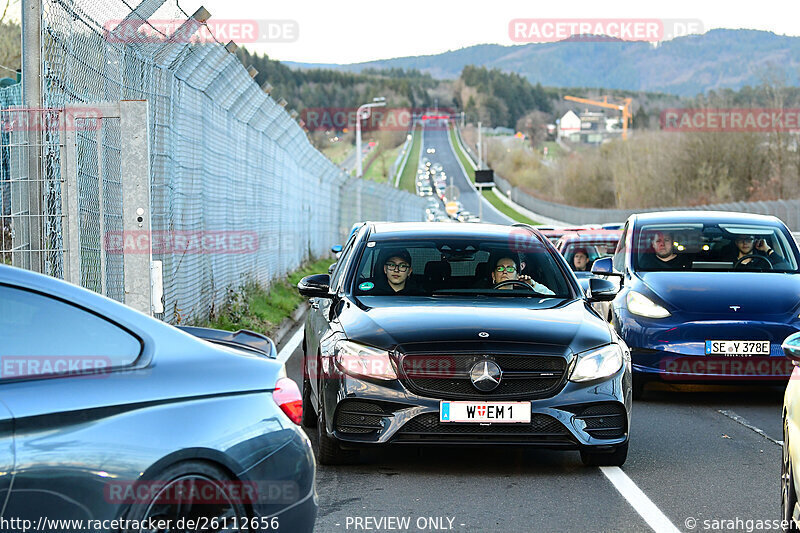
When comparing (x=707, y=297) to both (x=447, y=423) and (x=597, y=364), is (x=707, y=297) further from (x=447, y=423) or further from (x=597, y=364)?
(x=447, y=423)

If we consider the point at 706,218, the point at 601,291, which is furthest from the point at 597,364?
the point at 706,218

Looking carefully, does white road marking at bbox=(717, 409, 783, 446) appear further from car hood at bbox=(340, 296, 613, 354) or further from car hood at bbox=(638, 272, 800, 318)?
car hood at bbox=(340, 296, 613, 354)

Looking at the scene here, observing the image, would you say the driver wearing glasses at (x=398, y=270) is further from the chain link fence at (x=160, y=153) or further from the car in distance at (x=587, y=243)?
the car in distance at (x=587, y=243)

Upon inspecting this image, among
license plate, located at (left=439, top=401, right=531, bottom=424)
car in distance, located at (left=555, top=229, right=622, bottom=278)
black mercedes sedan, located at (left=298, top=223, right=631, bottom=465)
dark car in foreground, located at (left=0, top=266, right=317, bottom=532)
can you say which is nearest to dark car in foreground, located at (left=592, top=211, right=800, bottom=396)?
black mercedes sedan, located at (left=298, top=223, right=631, bottom=465)

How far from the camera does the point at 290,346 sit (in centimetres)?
1455

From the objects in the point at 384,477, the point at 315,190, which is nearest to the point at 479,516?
the point at 384,477

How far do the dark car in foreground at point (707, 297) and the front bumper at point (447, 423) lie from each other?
3365 mm

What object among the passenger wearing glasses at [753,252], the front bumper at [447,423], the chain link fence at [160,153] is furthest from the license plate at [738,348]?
the chain link fence at [160,153]

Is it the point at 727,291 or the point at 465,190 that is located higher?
the point at 727,291

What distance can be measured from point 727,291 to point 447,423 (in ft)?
14.8

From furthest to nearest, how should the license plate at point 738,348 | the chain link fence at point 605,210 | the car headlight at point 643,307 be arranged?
1. the chain link fence at point 605,210
2. the car headlight at point 643,307
3. the license plate at point 738,348

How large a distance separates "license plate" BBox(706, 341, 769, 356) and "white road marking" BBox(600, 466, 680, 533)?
309 cm

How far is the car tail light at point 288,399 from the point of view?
4.52 metres

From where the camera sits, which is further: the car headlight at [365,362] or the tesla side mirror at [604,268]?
the tesla side mirror at [604,268]
